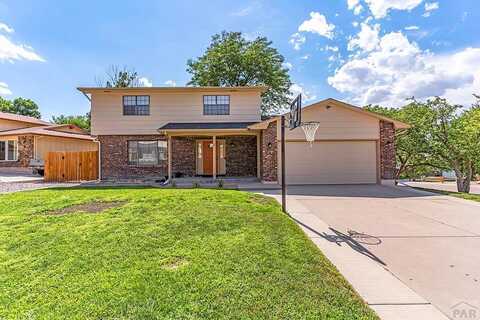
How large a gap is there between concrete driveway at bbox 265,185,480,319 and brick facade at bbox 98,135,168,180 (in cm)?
963

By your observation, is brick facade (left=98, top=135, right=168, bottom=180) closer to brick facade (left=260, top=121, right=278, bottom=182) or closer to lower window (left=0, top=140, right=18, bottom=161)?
Answer: brick facade (left=260, top=121, right=278, bottom=182)

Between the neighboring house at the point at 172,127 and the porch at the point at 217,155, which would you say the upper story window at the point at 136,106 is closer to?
the neighboring house at the point at 172,127

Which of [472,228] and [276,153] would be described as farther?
[276,153]

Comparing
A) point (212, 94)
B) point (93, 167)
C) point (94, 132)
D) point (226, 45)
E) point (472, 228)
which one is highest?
point (226, 45)

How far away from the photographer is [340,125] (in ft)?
44.9

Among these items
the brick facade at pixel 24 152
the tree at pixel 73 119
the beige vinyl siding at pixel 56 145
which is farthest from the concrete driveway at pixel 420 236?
the tree at pixel 73 119

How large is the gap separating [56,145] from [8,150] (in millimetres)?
3298

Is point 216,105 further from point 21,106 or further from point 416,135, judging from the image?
point 21,106

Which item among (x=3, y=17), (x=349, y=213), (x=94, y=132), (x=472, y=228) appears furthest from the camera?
(x=94, y=132)

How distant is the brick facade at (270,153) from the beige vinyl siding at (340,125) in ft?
2.43

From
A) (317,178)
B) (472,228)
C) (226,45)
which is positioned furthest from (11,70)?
(472,228)

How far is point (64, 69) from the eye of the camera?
21.0 meters

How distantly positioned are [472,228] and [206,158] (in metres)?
13.2

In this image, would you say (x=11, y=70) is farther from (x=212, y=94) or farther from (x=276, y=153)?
(x=276, y=153)
